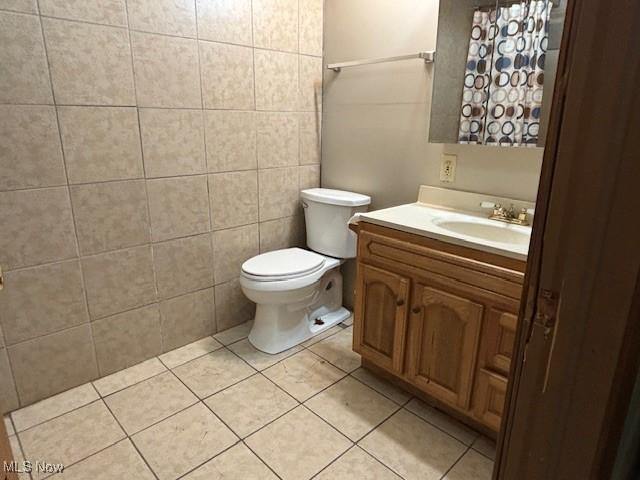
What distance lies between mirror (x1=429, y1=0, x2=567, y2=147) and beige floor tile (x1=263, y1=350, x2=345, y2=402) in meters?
1.28

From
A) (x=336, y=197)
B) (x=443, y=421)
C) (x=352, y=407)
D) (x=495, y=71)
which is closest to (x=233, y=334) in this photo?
(x=352, y=407)

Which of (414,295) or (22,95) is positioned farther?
(414,295)

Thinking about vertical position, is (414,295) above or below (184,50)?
below

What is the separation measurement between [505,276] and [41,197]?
1.81 m

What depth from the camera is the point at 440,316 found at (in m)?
1.59

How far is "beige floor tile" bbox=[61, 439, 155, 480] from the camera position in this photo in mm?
1430

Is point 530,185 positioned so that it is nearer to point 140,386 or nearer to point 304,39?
point 304,39

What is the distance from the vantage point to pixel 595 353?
42cm

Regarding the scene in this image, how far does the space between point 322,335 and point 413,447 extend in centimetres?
91

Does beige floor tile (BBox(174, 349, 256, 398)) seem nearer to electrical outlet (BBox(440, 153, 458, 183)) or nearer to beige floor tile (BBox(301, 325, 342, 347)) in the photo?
beige floor tile (BBox(301, 325, 342, 347))

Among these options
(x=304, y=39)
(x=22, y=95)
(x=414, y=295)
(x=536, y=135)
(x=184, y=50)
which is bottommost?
(x=414, y=295)

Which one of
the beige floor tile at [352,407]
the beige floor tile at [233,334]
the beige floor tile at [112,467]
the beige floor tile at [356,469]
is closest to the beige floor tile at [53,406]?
the beige floor tile at [112,467]

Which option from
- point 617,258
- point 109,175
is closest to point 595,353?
point 617,258

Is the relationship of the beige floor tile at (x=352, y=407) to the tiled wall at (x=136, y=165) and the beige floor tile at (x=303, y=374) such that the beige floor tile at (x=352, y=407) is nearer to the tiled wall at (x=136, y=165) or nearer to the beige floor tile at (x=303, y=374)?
the beige floor tile at (x=303, y=374)
